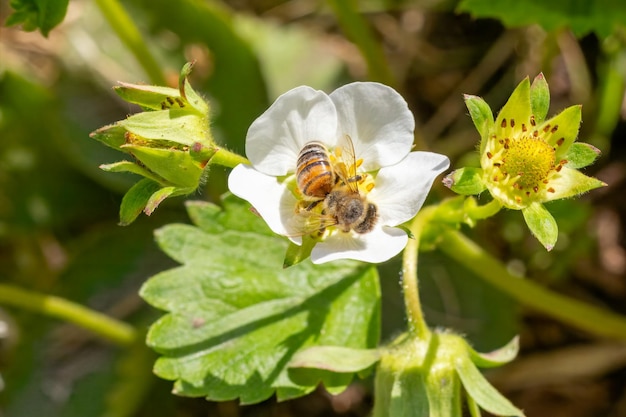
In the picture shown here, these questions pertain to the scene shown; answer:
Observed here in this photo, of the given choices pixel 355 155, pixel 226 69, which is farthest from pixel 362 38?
pixel 355 155

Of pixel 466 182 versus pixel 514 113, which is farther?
pixel 514 113

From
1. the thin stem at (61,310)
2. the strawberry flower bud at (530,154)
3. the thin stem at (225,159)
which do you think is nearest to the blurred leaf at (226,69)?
the thin stem at (61,310)

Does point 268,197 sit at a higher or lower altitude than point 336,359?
higher

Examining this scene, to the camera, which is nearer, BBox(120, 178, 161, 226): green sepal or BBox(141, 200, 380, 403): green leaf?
BBox(120, 178, 161, 226): green sepal

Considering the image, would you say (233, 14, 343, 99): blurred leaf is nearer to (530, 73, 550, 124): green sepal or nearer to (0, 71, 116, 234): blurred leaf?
(0, 71, 116, 234): blurred leaf

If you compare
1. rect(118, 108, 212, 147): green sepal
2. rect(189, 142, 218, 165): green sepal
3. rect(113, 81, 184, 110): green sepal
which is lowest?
rect(189, 142, 218, 165): green sepal

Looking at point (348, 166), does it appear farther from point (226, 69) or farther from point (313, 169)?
point (226, 69)

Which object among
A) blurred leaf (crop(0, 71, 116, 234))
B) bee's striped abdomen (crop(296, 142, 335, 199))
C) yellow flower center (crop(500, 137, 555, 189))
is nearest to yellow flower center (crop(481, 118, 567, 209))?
yellow flower center (crop(500, 137, 555, 189))

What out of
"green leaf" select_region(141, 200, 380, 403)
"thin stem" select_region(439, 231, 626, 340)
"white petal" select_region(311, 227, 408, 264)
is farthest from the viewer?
"thin stem" select_region(439, 231, 626, 340)
